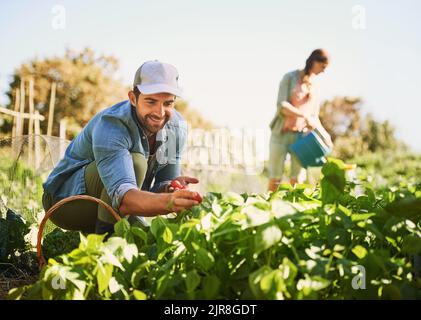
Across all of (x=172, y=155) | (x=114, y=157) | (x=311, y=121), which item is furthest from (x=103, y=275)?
(x=311, y=121)

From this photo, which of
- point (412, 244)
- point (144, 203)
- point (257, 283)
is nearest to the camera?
point (257, 283)

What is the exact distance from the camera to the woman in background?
4.22 m

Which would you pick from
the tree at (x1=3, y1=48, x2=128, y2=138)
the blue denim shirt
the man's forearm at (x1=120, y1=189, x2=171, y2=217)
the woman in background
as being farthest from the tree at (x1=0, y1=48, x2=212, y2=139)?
the man's forearm at (x1=120, y1=189, x2=171, y2=217)

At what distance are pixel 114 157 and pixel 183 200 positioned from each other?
0.47 m

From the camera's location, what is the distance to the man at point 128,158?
1.70 meters

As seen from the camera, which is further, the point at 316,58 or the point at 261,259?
the point at 316,58

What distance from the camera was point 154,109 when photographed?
1.90m

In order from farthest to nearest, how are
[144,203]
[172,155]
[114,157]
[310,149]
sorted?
[310,149] < [172,155] < [114,157] < [144,203]

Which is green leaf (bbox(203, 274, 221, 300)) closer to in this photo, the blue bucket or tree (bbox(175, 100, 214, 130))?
the blue bucket

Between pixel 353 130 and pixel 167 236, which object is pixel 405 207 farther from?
pixel 353 130

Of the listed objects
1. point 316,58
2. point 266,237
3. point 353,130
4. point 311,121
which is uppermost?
point 316,58
